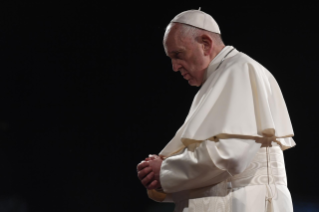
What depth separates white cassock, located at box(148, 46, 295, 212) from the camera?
167 cm

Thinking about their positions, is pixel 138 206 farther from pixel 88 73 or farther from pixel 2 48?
pixel 2 48

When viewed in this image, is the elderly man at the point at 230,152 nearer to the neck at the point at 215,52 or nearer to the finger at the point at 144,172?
the finger at the point at 144,172

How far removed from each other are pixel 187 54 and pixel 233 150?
0.71 metres

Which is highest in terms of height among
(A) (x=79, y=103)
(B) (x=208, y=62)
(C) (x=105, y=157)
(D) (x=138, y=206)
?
(B) (x=208, y=62)

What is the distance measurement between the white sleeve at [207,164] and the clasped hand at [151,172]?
0.04 m

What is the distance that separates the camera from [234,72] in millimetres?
1901

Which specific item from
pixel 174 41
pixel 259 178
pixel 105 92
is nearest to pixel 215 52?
pixel 174 41

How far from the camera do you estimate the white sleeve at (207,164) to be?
163 centimetres

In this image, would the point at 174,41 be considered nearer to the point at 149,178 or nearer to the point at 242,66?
the point at 242,66

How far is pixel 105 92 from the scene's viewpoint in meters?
4.61

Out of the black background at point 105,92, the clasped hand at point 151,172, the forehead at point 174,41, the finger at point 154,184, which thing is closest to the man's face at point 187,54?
the forehead at point 174,41

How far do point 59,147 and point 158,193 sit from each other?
8.60ft

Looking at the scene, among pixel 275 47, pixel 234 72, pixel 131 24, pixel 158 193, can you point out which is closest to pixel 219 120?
pixel 234 72

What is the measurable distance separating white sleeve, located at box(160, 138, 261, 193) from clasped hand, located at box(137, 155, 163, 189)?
0.15 ft
